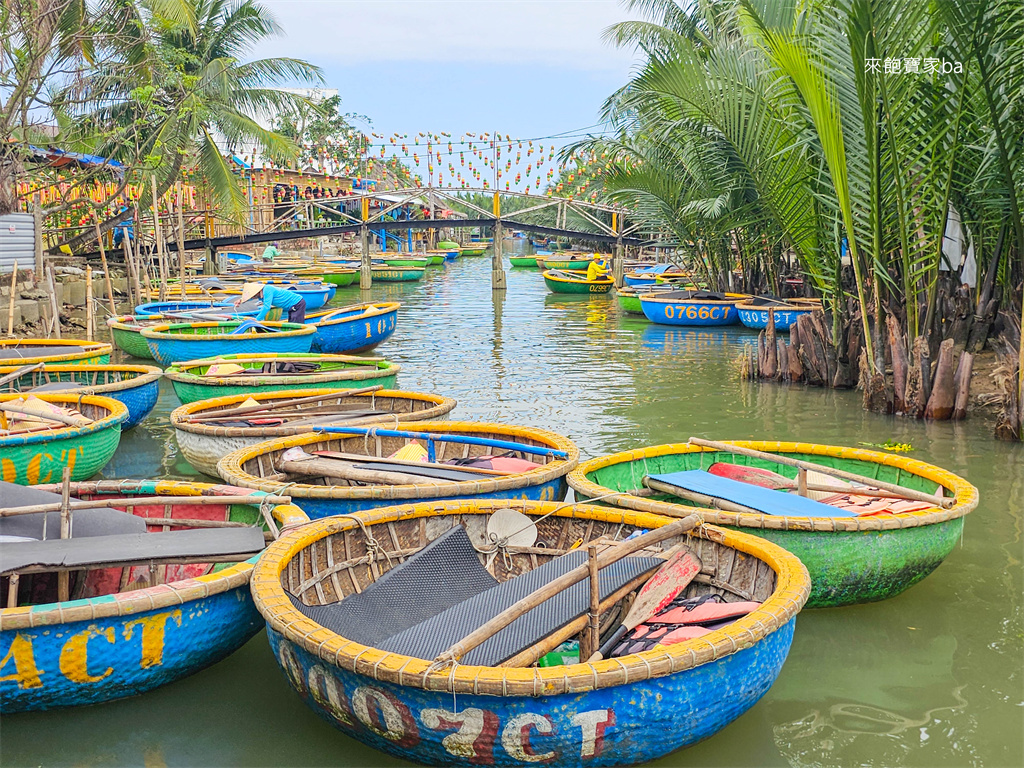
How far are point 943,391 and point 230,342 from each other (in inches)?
317

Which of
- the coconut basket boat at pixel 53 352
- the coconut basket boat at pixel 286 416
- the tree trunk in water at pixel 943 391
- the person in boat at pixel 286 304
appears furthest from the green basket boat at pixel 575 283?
the coconut basket boat at pixel 286 416

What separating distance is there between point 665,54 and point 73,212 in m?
15.6

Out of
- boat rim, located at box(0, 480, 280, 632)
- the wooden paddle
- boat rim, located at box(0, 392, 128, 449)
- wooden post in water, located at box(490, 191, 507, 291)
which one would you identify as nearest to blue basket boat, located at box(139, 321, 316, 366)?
boat rim, located at box(0, 392, 128, 449)

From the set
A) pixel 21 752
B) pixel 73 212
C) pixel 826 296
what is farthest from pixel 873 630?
pixel 73 212

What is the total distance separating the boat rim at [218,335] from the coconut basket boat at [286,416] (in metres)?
3.84

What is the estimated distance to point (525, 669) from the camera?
3000 mm

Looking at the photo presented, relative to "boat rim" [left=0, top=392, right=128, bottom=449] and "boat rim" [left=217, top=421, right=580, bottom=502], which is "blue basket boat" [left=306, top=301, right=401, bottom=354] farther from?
"boat rim" [left=217, top=421, right=580, bottom=502]

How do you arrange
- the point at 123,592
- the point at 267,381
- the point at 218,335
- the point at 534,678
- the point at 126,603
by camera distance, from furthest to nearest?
the point at 218,335 → the point at 267,381 → the point at 123,592 → the point at 126,603 → the point at 534,678

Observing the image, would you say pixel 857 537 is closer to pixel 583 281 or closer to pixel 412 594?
pixel 412 594

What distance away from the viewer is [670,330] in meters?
19.4

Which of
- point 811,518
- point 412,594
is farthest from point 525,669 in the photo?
point 811,518

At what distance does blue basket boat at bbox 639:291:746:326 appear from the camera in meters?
19.2

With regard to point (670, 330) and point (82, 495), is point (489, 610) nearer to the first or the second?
point (82, 495)

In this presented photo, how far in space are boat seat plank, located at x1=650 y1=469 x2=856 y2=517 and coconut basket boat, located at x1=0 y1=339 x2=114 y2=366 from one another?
21.9 feet
